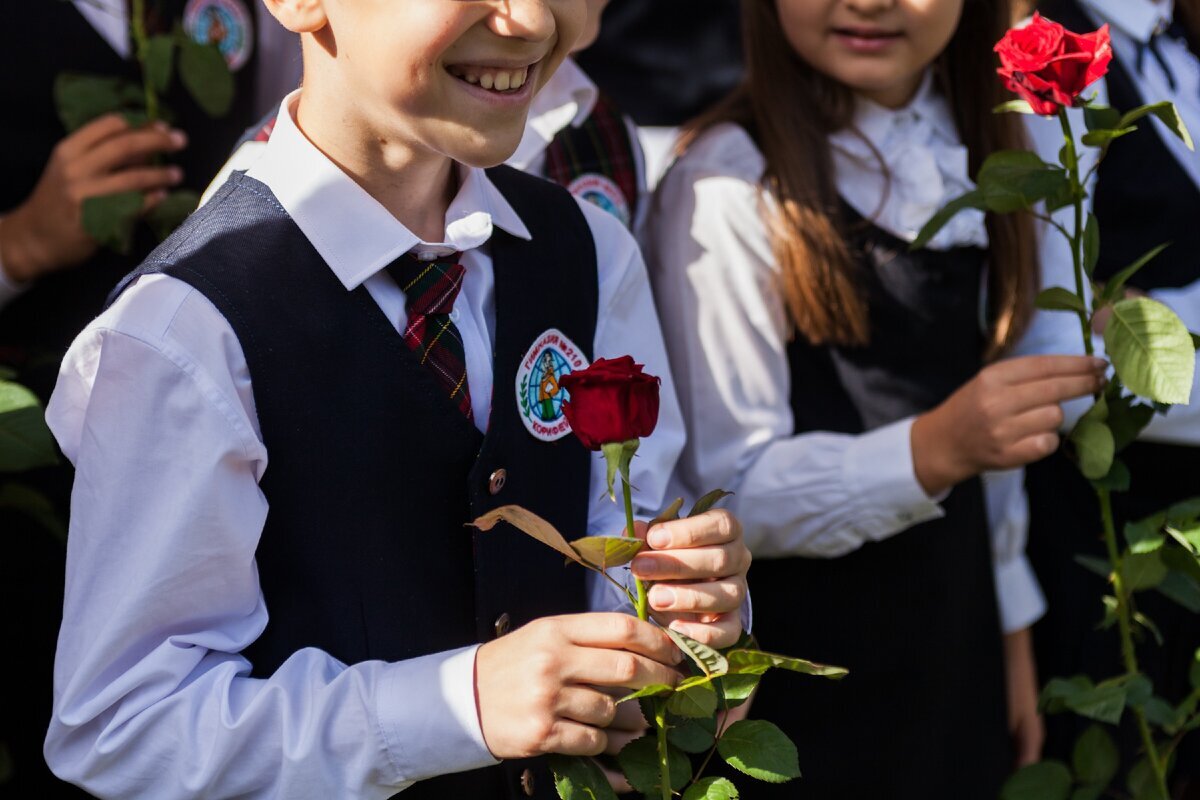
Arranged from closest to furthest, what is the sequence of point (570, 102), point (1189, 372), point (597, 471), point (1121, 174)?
point (1189, 372) < point (597, 471) < point (570, 102) < point (1121, 174)

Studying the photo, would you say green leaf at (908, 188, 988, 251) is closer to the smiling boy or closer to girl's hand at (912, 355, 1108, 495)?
girl's hand at (912, 355, 1108, 495)

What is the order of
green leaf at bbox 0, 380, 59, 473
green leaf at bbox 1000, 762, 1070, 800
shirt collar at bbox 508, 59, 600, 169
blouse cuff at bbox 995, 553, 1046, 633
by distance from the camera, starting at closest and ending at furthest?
green leaf at bbox 0, 380, 59, 473 → green leaf at bbox 1000, 762, 1070, 800 → shirt collar at bbox 508, 59, 600, 169 → blouse cuff at bbox 995, 553, 1046, 633

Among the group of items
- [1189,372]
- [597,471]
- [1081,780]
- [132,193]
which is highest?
[132,193]

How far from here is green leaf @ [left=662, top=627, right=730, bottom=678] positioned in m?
1.01

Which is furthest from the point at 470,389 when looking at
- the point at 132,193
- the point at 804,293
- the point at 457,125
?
the point at 132,193

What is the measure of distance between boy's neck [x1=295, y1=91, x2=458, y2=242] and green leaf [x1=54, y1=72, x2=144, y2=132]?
2.04 feet

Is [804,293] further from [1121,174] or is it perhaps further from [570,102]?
[1121,174]

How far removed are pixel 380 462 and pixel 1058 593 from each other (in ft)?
4.51

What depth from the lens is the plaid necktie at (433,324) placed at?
4.07 ft

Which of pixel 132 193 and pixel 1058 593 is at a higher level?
pixel 132 193

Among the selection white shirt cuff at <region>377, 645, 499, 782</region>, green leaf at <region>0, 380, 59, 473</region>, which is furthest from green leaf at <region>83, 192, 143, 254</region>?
white shirt cuff at <region>377, 645, 499, 782</region>

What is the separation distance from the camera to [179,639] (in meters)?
1.13

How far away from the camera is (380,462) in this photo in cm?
120

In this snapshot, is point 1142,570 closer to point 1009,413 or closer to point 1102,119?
point 1009,413
